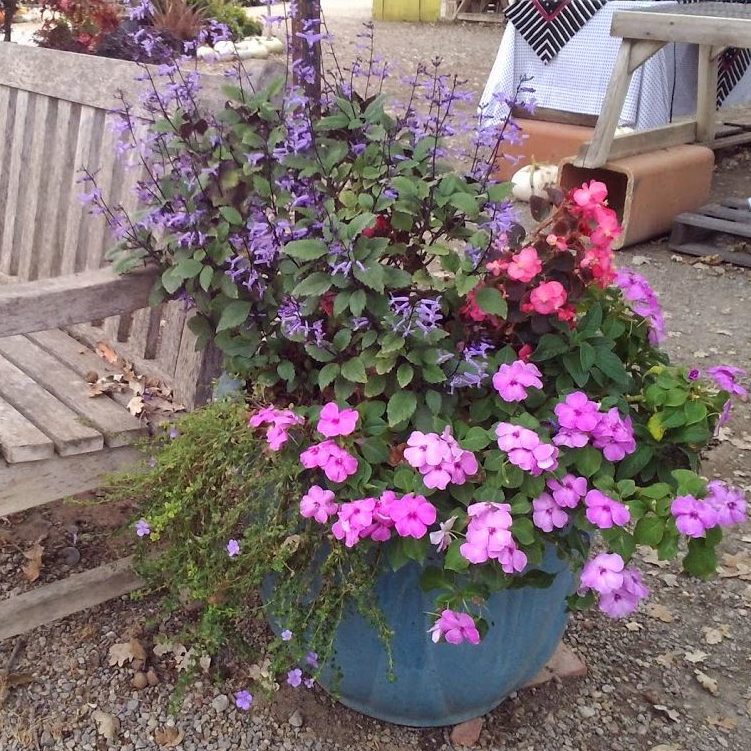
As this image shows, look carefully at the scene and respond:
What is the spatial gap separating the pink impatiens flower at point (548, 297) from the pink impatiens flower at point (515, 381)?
103 millimetres

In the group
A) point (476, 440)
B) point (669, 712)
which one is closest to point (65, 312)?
point (476, 440)

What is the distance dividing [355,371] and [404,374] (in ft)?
0.30

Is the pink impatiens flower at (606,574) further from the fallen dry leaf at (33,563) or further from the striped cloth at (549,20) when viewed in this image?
the striped cloth at (549,20)

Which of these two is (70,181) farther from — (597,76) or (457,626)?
(597,76)

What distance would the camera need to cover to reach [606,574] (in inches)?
58.9

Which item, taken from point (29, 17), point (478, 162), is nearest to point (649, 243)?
point (478, 162)

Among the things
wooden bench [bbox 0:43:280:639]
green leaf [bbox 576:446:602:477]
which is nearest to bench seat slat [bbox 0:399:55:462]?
wooden bench [bbox 0:43:280:639]

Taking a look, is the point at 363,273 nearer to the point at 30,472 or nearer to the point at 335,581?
the point at 335,581

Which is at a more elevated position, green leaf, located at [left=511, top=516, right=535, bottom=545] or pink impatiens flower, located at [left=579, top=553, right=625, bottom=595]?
green leaf, located at [left=511, top=516, right=535, bottom=545]

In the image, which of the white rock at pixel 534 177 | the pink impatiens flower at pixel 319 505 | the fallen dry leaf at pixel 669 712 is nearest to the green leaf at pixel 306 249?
the pink impatiens flower at pixel 319 505

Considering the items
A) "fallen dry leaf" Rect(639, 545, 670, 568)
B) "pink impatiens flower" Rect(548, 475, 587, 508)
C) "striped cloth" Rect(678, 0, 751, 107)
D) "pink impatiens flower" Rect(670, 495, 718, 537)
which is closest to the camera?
"pink impatiens flower" Rect(670, 495, 718, 537)

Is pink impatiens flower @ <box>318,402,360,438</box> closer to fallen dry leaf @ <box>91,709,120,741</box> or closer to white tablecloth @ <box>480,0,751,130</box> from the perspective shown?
fallen dry leaf @ <box>91,709,120,741</box>

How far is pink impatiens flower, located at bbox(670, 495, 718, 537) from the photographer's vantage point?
143cm

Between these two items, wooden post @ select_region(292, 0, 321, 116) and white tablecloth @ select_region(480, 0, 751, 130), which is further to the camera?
white tablecloth @ select_region(480, 0, 751, 130)
